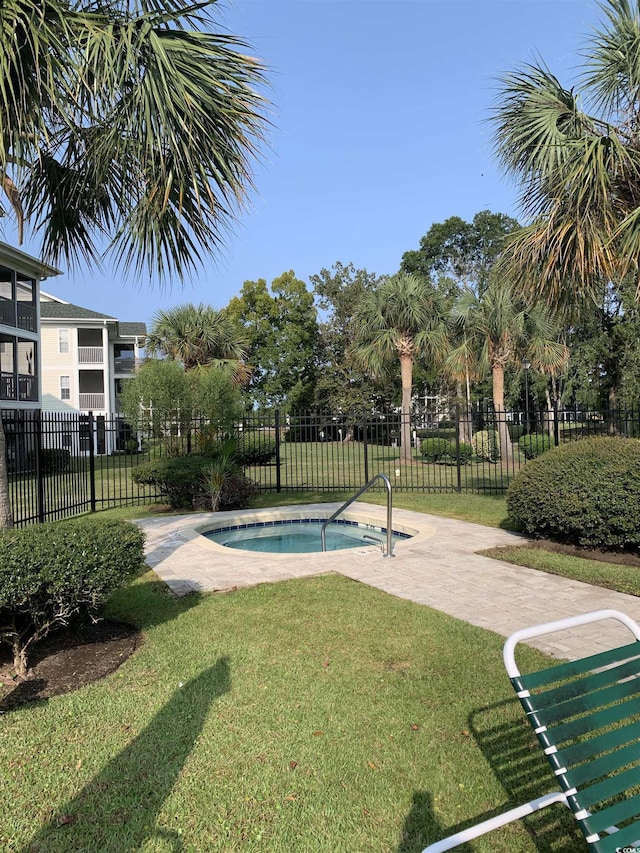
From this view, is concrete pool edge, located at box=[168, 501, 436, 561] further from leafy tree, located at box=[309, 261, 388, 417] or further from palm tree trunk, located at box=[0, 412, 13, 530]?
leafy tree, located at box=[309, 261, 388, 417]

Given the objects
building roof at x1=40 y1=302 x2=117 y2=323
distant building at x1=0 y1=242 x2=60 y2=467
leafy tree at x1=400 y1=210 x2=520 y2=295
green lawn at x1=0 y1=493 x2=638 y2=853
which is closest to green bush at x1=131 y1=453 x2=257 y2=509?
green lawn at x1=0 y1=493 x2=638 y2=853

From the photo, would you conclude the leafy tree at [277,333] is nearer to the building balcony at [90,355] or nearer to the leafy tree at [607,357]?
the building balcony at [90,355]

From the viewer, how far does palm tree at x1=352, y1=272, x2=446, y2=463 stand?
62.6 ft

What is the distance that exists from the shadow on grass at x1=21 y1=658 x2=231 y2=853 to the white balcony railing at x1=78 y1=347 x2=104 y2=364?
32329mm

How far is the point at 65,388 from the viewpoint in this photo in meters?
32.7

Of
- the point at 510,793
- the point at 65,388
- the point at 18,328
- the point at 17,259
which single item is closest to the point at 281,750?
the point at 510,793

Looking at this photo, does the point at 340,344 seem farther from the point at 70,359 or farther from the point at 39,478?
the point at 39,478

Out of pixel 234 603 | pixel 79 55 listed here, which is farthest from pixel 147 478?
pixel 79 55

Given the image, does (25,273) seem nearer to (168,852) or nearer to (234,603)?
(234,603)

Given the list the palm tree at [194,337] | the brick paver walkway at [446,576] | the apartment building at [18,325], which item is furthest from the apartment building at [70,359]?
the brick paver walkway at [446,576]

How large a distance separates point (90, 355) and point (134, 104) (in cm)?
3139

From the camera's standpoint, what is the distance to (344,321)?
1698 inches

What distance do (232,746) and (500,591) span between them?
3475 millimetres

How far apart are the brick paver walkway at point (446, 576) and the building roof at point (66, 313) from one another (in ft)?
86.9
